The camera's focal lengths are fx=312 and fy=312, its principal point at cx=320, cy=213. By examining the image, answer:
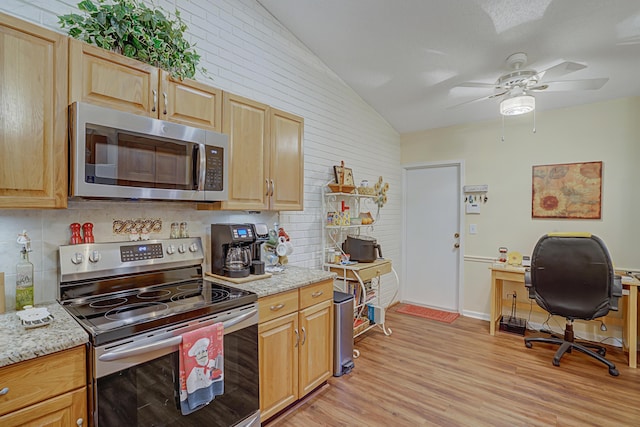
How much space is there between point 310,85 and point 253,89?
2.53 feet

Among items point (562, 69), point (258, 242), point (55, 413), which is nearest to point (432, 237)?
point (562, 69)

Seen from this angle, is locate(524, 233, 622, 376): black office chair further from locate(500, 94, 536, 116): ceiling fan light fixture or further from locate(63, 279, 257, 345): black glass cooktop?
locate(63, 279, 257, 345): black glass cooktop

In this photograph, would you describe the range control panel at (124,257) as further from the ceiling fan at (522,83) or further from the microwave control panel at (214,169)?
the ceiling fan at (522,83)

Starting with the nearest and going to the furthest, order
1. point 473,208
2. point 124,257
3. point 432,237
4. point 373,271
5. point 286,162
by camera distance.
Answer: point 124,257 → point 286,162 → point 373,271 → point 473,208 → point 432,237

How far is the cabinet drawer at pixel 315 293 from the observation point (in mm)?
2195

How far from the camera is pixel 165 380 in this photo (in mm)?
1411

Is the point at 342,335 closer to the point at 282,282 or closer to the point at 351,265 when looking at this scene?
the point at 351,265

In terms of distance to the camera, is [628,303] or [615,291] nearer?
[615,291]

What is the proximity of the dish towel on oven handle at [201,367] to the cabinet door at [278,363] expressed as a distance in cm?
35

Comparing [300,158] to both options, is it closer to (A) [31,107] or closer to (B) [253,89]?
(B) [253,89]

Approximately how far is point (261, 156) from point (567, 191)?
11.3ft

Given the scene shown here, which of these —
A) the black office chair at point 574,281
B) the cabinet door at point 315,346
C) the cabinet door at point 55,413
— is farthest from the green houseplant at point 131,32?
the black office chair at point 574,281

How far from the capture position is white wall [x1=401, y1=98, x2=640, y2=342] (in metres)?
3.23

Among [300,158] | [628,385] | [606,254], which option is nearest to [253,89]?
[300,158]
